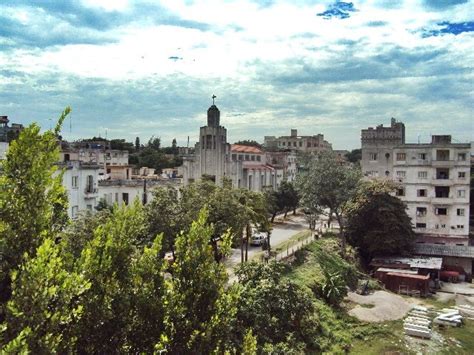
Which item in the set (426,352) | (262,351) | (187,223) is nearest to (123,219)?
(262,351)

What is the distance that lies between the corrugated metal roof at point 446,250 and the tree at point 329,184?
10346 millimetres

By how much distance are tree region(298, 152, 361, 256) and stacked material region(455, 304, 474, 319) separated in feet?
43.2

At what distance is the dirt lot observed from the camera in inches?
1340

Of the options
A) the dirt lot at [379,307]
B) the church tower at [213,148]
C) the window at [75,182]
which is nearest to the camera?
the dirt lot at [379,307]

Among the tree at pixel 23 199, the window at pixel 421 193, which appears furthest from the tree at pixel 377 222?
the tree at pixel 23 199

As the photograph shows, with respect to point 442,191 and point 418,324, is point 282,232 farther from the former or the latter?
point 418,324

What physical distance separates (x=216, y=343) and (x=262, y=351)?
13.2m

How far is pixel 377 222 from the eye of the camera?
50750 millimetres

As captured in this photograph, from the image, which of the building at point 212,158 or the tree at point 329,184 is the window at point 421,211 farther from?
the building at point 212,158

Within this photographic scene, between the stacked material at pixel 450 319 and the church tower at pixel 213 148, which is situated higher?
the church tower at pixel 213 148

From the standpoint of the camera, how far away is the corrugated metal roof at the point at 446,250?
2004 inches

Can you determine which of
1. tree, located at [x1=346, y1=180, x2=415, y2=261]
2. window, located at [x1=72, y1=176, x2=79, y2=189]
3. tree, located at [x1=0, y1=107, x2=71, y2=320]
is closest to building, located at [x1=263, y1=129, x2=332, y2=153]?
tree, located at [x1=346, y1=180, x2=415, y2=261]

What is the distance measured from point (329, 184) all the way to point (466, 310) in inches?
734

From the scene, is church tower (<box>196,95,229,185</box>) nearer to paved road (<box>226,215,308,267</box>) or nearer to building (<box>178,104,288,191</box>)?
building (<box>178,104,288,191</box>)
